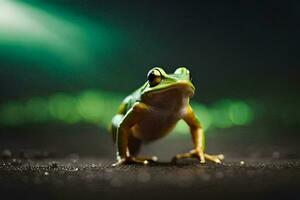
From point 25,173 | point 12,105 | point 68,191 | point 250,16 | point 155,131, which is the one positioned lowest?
point 68,191

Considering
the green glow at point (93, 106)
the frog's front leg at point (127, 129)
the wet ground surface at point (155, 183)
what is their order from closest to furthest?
1. the wet ground surface at point (155, 183)
2. the frog's front leg at point (127, 129)
3. the green glow at point (93, 106)

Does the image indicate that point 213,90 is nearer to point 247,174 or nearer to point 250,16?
point 250,16

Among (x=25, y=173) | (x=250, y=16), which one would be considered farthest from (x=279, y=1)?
(x=25, y=173)

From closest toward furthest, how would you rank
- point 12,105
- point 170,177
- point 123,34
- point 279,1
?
1. point 170,177
2. point 279,1
3. point 123,34
4. point 12,105

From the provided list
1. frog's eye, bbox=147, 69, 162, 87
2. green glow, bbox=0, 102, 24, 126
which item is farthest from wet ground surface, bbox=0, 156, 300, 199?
green glow, bbox=0, 102, 24, 126

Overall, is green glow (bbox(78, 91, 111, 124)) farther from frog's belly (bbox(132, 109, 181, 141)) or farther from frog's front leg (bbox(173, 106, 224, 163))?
frog's front leg (bbox(173, 106, 224, 163))

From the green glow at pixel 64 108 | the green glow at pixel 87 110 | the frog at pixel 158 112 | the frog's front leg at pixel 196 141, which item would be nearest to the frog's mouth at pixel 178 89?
the frog at pixel 158 112

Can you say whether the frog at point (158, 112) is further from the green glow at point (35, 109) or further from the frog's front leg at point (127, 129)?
the green glow at point (35, 109)
